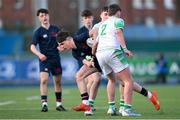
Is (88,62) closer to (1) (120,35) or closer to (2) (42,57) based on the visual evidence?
(1) (120,35)

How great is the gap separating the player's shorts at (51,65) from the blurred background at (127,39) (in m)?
2.32

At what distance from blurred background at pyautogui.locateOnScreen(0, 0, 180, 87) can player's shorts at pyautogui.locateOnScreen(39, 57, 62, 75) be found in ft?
7.60

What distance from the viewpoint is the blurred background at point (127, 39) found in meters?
38.5

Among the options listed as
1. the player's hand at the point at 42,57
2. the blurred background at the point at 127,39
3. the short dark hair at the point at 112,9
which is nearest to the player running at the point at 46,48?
the player's hand at the point at 42,57

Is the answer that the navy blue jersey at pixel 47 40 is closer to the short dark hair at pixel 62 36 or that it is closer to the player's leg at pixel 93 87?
the player's leg at pixel 93 87

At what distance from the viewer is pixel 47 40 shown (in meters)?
16.9

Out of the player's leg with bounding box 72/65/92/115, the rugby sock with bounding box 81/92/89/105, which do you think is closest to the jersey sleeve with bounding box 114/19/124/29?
the player's leg with bounding box 72/65/92/115

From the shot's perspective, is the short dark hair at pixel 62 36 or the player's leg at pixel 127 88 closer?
the player's leg at pixel 127 88

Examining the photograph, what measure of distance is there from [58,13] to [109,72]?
6572 cm

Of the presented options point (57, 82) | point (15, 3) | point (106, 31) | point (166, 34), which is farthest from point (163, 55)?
point (15, 3)

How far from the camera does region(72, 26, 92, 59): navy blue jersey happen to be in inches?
613

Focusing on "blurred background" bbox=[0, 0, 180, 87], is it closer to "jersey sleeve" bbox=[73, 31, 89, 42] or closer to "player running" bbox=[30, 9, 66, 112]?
"player running" bbox=[30, 9, 66, 112]

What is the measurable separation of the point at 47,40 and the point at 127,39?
36.1 m

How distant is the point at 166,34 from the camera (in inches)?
2178
